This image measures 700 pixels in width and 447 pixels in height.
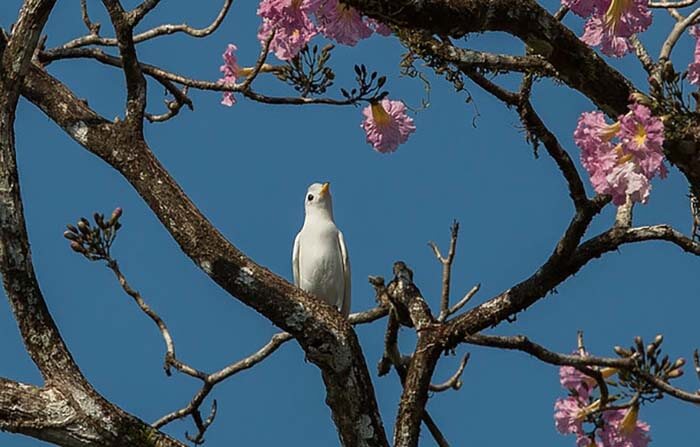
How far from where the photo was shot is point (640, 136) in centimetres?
422

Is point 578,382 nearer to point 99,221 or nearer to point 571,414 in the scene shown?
point 571,414

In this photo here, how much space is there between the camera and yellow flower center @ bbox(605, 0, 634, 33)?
14.8 ft

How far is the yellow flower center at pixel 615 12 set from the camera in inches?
178

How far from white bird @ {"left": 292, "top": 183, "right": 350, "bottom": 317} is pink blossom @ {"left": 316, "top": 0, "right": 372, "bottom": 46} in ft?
9.81

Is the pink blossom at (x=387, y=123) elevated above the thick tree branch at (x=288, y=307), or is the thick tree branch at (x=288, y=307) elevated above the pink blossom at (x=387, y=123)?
the pink blossom at (x=387, y=123)

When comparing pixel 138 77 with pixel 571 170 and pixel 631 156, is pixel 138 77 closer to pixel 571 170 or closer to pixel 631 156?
pixel 571 170

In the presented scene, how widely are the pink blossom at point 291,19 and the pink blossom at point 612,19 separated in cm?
88

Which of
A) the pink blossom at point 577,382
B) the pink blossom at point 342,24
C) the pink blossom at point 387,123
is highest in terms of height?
the pink blossom at point 387,123

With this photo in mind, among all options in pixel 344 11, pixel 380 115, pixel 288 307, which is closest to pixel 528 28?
pixel 344 11

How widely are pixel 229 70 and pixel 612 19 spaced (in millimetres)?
1721

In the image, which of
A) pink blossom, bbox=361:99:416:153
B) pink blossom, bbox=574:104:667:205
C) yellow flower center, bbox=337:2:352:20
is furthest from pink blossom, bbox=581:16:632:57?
pink blossom, bbox=361:99:416:153

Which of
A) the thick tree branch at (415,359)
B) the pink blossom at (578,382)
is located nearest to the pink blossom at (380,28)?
the thick tree branch at (415,359)

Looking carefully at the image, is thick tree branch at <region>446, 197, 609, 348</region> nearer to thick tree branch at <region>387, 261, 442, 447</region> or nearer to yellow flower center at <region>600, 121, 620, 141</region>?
thick tree branch at <region>387, 261, 442, 447</region>

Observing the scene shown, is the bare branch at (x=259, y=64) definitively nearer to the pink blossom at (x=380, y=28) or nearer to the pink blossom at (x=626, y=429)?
the pink blossom at (x=380, y=28)
